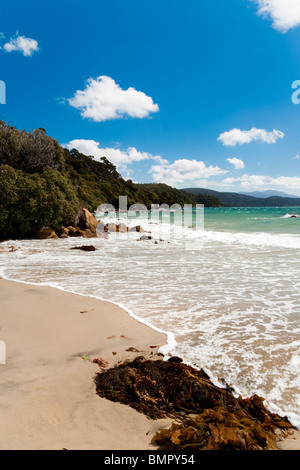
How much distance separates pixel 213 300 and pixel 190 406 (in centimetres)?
349

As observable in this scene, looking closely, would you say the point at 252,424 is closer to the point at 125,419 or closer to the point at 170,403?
the point at 170,403

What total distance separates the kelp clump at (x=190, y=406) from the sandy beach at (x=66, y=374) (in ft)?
0.42

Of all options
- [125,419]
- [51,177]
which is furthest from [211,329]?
[51,177]

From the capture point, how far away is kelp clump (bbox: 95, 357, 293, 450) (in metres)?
2.27

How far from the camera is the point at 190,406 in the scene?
2.86m

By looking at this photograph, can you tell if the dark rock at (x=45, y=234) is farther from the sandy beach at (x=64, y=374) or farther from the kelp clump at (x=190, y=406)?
the kelp clump at (x=190, y=406)

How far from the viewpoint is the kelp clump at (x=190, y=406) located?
2268 mm
